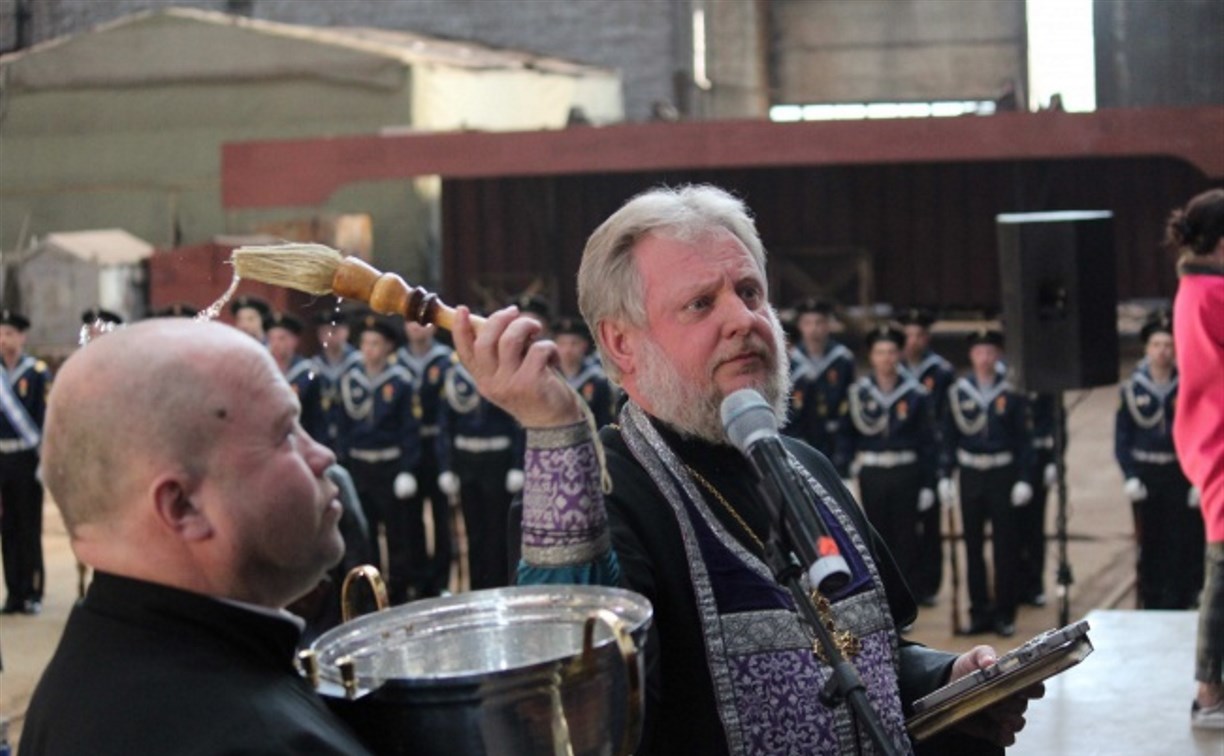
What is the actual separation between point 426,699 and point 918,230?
17438 mm

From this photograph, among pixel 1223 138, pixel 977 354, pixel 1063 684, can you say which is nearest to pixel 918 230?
pixel 1223 138

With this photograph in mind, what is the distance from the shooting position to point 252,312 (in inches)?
431

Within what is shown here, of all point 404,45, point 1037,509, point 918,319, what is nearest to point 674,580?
point 1037,509

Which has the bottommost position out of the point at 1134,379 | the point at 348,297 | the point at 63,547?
the point at 63,547

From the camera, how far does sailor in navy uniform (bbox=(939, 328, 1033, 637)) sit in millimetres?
9656

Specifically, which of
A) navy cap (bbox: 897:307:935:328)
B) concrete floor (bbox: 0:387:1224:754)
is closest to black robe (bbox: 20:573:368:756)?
concrete floor (bbox: 0:387:1224:754)

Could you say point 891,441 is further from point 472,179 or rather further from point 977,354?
point 472,179

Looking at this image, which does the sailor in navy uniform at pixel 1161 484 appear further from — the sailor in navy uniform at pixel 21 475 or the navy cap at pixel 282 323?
the sailor in navy uniform at pixel 21 475

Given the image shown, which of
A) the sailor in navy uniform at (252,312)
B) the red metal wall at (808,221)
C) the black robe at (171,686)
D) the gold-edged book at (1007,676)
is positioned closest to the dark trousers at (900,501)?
the sailor in navy uniform at (252,312)

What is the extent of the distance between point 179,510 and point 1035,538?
8.90 meters

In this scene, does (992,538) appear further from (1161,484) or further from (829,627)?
(829,627)

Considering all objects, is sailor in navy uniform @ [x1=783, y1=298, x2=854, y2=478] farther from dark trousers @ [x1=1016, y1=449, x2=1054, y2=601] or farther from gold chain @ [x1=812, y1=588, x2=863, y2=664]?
gold chain @ [x1=812, y1=588, x2=863, y2=664]

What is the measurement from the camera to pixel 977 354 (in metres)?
10.1

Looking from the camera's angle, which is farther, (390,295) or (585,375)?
(585,375)
